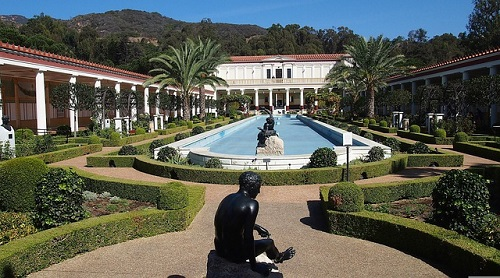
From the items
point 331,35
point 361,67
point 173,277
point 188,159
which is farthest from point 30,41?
point 331,35

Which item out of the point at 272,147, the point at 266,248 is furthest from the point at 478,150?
the point at 266,248

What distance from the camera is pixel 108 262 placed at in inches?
219

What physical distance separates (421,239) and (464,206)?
0.81 m

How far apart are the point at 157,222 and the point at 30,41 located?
153 feet

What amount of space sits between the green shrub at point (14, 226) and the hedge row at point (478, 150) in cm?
1320

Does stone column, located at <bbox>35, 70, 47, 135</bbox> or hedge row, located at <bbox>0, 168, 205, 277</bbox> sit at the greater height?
stone column, located at <bbox>35, 70, 47, 135</bbox>

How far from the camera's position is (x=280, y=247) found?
6.07m

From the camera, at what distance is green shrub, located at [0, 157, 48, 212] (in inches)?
284

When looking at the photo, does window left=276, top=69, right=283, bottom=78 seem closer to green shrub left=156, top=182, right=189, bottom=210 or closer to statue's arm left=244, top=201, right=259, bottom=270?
green shrub left=156, top=182, right=189, bottom=210

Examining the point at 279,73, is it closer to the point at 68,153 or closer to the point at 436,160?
the point at 68,153

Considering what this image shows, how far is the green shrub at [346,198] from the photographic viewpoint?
6648mm

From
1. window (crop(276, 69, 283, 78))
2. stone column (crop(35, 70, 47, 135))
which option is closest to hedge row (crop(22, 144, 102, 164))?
stone column (crop(35, 70, 47, 135))

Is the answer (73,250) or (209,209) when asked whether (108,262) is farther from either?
(209,209)

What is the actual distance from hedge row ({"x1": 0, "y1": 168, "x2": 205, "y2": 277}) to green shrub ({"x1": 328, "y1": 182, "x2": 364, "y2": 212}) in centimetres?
246
